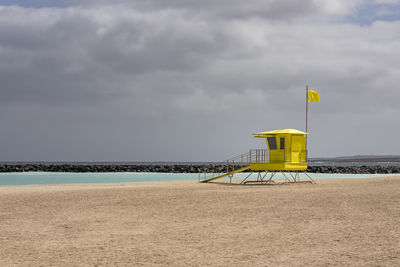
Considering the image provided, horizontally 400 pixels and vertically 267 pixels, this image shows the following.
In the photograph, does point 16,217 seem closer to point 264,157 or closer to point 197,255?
point 197,255

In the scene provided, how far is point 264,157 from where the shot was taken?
32688 millimetres

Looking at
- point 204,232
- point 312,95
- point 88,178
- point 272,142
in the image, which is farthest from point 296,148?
point 88,178

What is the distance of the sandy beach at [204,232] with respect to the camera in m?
9.29

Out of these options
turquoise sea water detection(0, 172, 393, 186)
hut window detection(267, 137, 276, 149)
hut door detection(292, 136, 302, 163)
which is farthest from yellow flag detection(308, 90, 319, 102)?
turquoise sea water detection(0, 172, 393, 186)

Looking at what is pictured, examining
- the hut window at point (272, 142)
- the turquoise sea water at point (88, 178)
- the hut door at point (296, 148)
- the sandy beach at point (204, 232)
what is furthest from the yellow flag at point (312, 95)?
the sandy beach at point (204, 232)

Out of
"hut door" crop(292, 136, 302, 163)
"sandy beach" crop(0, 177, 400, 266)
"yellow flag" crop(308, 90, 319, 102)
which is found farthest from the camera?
"yellow flag" crop(308, 90, 319, 102)

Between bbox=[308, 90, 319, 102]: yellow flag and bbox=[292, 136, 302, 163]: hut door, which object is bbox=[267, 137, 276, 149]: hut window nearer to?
bbox=[292, 136, 302, 163]: hut door

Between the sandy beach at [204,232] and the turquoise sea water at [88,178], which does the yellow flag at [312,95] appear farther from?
the sandy beach at [204,232]

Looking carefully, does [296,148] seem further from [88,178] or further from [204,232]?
[88,178]

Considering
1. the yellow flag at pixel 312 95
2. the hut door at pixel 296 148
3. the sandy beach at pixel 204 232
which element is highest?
the yellow flag at pixel 312 95

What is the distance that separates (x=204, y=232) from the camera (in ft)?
39.7

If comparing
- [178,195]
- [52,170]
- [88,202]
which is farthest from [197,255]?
[52,170]

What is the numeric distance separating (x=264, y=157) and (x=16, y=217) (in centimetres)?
2040

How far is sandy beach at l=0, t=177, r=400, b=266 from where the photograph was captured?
9289mm
